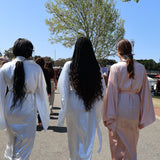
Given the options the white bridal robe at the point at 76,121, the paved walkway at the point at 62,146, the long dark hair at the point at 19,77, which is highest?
the long dark hair at the point at 19,77

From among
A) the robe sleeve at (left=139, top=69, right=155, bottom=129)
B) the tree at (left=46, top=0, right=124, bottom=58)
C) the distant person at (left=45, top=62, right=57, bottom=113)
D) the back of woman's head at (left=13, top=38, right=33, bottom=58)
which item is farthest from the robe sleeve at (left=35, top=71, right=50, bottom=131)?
the tree at (left=46, top=0, right=124, bottom=58)

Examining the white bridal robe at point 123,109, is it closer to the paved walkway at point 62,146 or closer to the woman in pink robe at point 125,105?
the woman in pink robe at point 125,105

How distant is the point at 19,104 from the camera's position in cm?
314

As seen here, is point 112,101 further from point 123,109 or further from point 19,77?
point 19,77

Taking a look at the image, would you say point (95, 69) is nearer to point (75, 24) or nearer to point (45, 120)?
point (45, 120)

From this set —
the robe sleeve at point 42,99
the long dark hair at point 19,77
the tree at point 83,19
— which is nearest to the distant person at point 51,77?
the robe sleeve at point 42,99

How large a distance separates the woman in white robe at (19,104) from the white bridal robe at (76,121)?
0.42m

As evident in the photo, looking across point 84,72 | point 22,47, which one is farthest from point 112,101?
point 22,47

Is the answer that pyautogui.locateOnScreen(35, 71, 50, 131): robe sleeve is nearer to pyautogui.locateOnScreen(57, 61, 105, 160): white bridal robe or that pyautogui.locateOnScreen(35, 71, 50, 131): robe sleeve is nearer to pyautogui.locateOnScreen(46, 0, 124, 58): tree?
pyautogui.locateOnScreen(57, 61, 105, 160): white bridal robe

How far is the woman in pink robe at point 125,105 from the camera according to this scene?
328 centimetres

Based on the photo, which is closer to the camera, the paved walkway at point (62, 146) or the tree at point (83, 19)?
the paved walkway at point (62, 146)

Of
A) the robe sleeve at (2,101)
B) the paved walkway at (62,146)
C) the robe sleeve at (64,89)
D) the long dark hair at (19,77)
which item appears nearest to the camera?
the long dark hair at (19,77)

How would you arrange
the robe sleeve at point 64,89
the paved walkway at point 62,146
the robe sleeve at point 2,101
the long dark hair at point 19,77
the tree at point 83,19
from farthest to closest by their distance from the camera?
the tree at point 83,19, the paved walkway at point 62,146, the robe sleeve at point 64,89, the robe sleeve at point 2,101, the long dark hair at point 19,77

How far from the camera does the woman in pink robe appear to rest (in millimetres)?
3277
